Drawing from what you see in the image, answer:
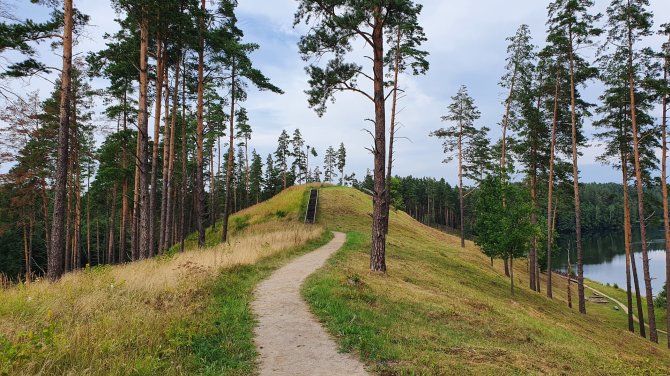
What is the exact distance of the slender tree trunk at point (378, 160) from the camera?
42.0 feet

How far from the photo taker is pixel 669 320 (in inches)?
730

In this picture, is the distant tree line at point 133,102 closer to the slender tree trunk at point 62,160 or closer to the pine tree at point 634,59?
the slender tree trunk at point 62,160

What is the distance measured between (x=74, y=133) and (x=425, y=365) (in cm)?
2784

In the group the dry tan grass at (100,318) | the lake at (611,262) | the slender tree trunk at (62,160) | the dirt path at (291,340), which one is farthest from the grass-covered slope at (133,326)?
the lake at (611,262)

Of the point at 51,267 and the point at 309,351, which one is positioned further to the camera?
the point at 51,267

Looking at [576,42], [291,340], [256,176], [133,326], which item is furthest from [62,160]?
[256,176]

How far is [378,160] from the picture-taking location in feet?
42.3

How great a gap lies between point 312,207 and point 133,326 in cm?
3180

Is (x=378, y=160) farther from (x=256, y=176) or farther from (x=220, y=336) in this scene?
(x=256, y=176)

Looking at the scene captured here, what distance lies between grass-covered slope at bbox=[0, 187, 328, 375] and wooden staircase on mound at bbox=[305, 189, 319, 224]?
22638mm

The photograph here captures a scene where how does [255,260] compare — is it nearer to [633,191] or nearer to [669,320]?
[669,320]

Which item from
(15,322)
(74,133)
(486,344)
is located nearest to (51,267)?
(15,322)

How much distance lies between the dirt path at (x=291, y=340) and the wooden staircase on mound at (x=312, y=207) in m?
22.7

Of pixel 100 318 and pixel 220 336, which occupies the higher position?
pixel 100 318
